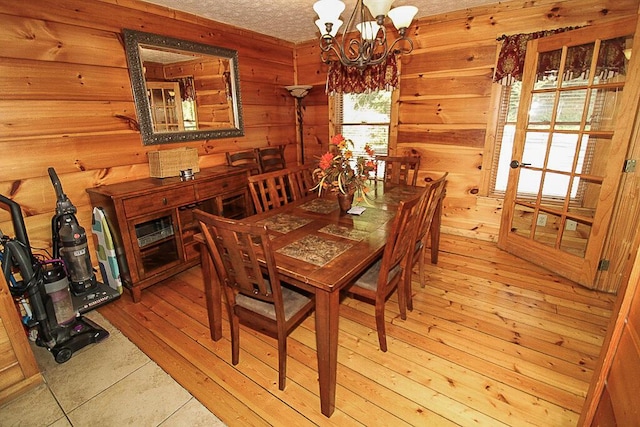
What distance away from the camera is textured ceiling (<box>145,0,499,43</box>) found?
2.71 m

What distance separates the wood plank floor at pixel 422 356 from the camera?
1.51 meters

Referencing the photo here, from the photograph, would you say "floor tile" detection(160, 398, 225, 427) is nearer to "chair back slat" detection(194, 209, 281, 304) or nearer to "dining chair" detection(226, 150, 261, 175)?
"chair back slat" detection(194, 209, 281, 304)

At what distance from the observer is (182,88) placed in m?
2.92

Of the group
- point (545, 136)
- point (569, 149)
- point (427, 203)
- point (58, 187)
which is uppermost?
point (545, 136)

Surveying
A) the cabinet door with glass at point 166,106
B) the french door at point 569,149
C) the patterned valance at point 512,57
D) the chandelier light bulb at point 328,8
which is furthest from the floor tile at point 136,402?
the patterned valance at point 512,57

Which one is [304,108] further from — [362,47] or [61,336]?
[61,336]

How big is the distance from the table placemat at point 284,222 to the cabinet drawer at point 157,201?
3.17 ft

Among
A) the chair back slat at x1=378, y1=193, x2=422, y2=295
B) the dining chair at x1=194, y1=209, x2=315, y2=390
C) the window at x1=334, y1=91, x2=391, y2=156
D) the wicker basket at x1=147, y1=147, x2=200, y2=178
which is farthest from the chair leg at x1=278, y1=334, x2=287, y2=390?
the window at x1=334, y1=91, x2=391, y2=156

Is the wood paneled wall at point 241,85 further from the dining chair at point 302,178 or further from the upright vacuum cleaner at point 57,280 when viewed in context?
the dining chair at point 302,178

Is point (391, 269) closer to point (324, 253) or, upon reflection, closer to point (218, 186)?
point (324, 253)

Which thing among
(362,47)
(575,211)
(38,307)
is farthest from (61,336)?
(575,211)

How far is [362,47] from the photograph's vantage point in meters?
1.98

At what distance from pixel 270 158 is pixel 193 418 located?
113 inches

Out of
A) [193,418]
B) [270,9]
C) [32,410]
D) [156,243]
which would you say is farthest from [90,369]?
[270,9]
